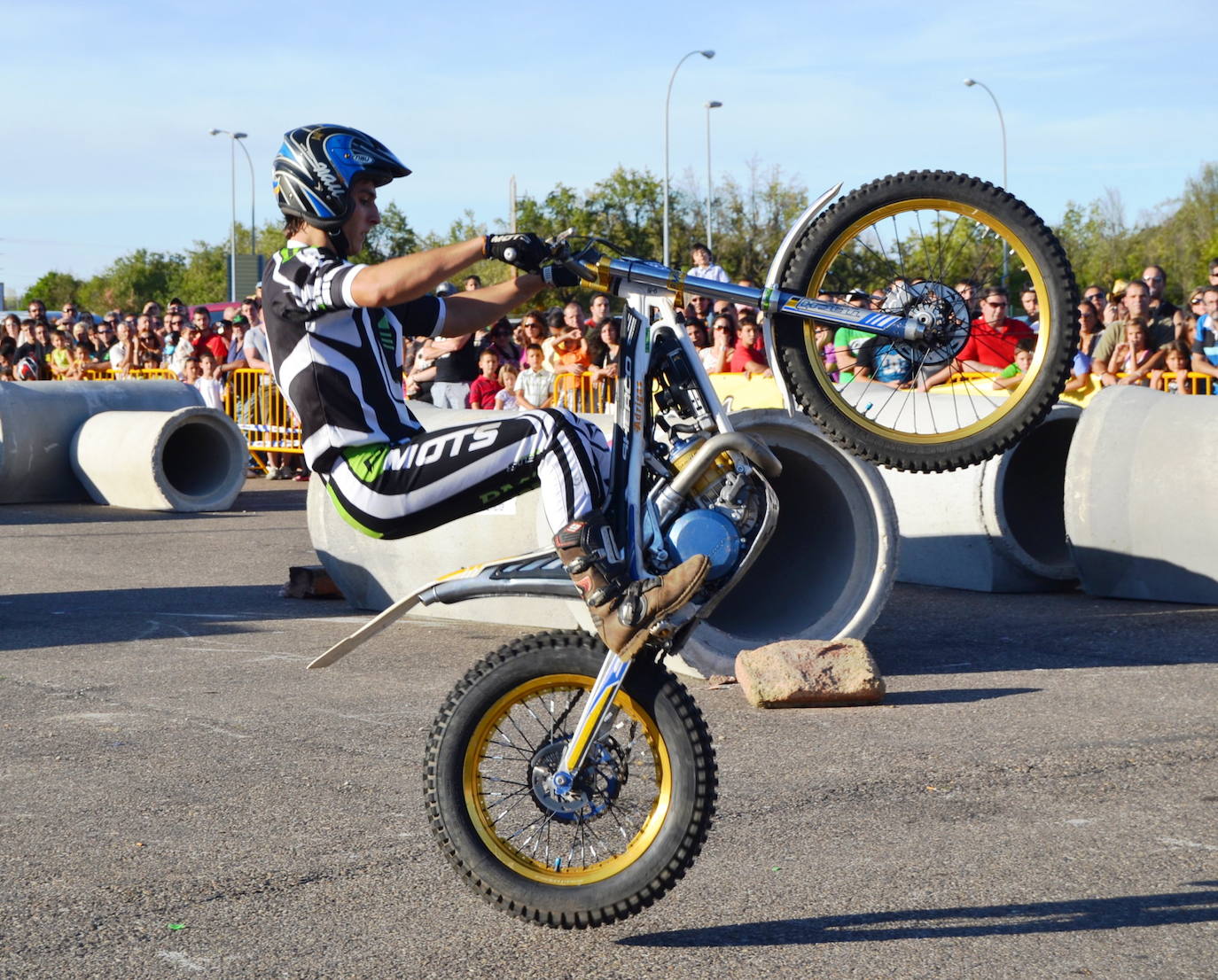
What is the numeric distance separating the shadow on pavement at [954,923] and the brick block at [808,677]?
2.90 metres

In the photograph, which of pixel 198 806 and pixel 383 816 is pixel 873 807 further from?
pixel 198 806

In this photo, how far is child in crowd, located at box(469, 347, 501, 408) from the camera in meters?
15.9

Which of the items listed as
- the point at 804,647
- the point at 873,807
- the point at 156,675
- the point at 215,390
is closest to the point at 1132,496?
the point at 804,647

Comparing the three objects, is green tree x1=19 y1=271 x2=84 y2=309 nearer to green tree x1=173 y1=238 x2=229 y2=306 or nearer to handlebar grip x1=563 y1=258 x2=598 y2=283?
green tree x1=173 y1=238 x2=229 y2=306

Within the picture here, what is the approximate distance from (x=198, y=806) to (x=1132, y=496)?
759cm

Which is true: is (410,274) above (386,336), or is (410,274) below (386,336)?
above

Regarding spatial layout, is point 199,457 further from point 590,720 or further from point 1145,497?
point 590,720

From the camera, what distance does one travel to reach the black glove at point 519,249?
4.15 meters

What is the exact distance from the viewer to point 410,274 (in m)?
4.04

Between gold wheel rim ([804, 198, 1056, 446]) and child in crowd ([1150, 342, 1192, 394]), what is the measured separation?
9383mm

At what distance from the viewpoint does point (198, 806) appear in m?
5.76

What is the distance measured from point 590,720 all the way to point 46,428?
15.3 m

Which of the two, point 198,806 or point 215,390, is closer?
point 198,806

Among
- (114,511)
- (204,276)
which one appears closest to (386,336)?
(114,511)
